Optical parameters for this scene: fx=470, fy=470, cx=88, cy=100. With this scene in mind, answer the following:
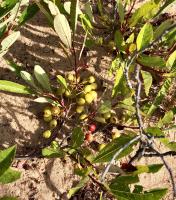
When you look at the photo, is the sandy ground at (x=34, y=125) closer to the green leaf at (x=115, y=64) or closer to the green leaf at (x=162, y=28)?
the green leaf at (x=115, y=64)

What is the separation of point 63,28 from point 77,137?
0.42 metres

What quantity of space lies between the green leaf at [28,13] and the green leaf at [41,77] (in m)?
0.20

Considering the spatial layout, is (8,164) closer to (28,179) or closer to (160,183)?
(28,179)

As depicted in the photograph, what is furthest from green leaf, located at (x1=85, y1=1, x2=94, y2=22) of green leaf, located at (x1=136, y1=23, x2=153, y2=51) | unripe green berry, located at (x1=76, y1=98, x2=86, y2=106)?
unripe green berry, located at (x1=76, y1=98, x2=86, y2=106)

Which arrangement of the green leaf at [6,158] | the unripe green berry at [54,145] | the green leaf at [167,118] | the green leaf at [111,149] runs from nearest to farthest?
1. the green leaf at [6,158]
2. the green leaf at [111,149]
3. the unripe green berry at [54,145]
4. the green leaf at [167,118]

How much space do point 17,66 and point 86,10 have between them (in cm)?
37

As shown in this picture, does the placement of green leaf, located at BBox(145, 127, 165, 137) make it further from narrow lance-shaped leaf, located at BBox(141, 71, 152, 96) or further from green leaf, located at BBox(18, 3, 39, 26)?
green leaf, located at BBox(18, 3, 39, 26)

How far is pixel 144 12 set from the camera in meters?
1.99

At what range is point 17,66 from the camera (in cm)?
187

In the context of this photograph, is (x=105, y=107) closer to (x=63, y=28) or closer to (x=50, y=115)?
(x=50, y=115)

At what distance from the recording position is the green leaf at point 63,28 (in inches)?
69.5

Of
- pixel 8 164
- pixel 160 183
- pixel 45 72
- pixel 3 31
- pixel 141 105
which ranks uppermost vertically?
pixel 3 31

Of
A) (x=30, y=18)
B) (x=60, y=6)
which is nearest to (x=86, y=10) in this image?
(x=60, y=6)

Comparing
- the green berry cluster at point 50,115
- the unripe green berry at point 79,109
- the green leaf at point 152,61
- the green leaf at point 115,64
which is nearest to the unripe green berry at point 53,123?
the green berry cluster at point 50,115
